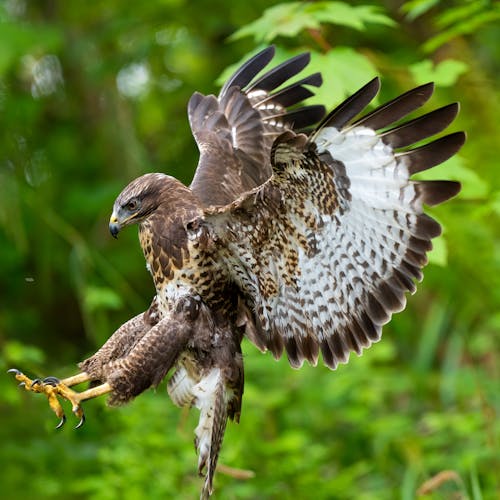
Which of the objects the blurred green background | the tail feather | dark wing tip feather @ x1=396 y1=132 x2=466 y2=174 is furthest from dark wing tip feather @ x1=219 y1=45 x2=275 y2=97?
the tail feather

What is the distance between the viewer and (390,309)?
11.7 feet

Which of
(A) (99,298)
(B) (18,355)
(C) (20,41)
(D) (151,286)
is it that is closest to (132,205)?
(B) (18,355)

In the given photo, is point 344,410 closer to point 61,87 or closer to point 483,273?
point 483,273

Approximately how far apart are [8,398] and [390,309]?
2.93m

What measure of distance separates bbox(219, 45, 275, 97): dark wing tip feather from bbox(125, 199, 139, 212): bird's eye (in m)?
0.99

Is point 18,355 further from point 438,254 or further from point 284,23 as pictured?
point 438,254

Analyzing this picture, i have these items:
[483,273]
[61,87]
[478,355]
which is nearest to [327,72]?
[483,273]

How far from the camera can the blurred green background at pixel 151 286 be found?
5.25 metres

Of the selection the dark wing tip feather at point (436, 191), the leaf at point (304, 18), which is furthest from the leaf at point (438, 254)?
the leaf at point (304, 18)

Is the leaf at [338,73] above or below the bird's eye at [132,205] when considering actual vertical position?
above

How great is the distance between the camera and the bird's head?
11.8 feet

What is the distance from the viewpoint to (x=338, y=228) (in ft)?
11.5

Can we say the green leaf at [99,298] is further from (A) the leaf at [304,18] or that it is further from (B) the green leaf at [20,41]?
(A) the leaf at [304,18]

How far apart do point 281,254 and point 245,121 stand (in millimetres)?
1094
